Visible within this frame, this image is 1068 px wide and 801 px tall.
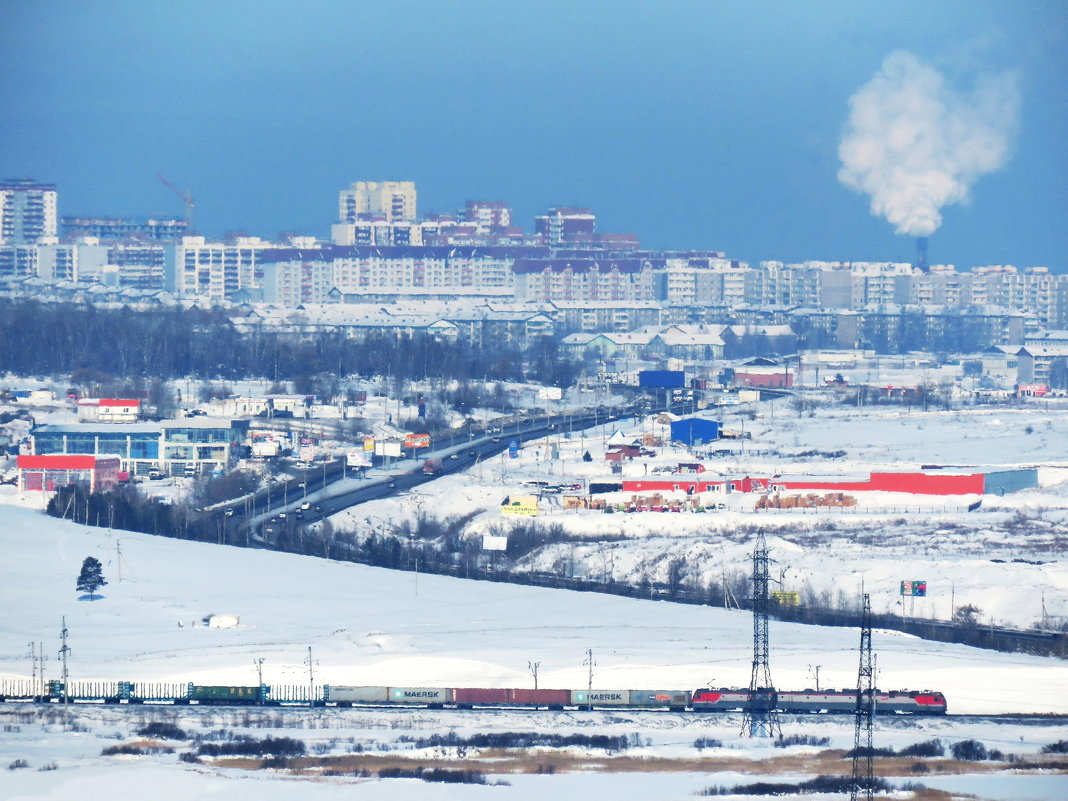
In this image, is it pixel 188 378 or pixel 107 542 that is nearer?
pixel 107 542

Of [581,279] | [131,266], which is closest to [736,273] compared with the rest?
[581,279]

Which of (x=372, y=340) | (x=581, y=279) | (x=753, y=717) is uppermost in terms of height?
(x=581, y=279)

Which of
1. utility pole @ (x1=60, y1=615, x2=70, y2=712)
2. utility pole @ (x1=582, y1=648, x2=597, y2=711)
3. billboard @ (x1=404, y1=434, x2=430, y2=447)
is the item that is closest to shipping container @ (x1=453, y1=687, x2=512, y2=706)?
utility pole @ (x1=582, y1=648, x2=597, y2=711)

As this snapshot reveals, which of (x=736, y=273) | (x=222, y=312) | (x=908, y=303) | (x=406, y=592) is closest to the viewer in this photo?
(x=406, y=592)

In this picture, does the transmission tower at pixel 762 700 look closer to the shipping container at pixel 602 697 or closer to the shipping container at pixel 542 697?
the shipping container at pixel 602 697

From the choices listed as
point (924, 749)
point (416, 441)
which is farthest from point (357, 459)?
point (924, 749)

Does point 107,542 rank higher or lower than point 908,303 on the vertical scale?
lower

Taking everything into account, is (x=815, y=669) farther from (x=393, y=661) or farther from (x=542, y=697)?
(x=393, y=661)

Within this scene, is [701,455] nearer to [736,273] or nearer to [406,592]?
[406,592]
